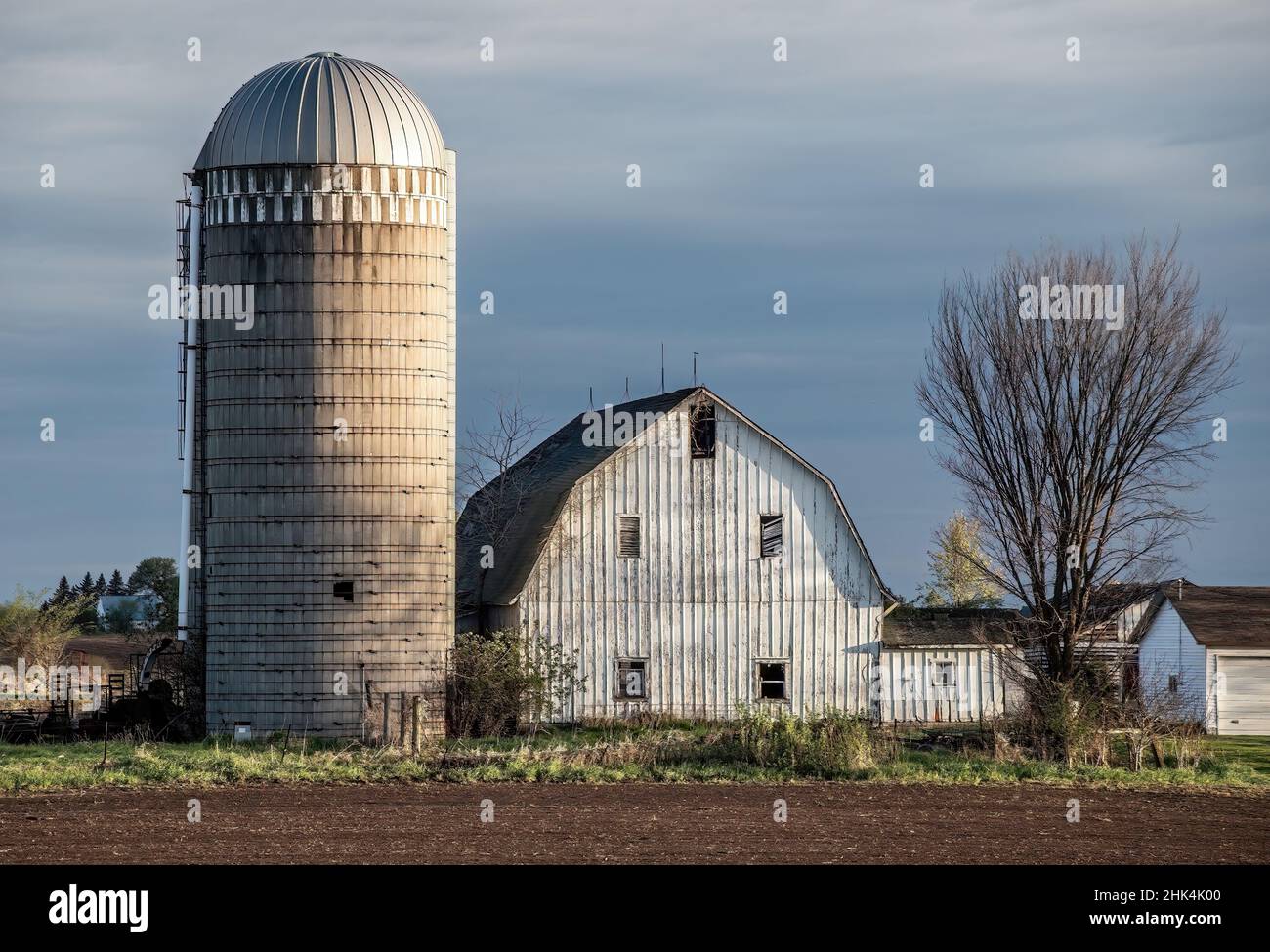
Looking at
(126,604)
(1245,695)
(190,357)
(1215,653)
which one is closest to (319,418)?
(190,357)

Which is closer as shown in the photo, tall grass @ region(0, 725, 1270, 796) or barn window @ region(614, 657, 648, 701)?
tall grass @ region(0, 725, 1270, 796)

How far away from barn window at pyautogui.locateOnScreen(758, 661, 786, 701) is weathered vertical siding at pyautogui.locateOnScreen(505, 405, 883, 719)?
0.19 metres

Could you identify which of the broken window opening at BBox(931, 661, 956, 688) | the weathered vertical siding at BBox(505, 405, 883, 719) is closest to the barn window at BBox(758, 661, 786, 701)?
the weathered vertical siding at BBox(505, 405, 883, 719)

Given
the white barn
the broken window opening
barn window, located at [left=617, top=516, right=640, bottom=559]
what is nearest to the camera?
the white barn

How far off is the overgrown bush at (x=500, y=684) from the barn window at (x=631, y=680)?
153cm

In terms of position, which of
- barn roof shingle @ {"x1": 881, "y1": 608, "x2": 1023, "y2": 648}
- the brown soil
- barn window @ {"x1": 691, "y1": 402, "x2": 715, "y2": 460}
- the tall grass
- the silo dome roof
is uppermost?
the silo dome roof

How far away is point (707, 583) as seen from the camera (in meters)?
37.0

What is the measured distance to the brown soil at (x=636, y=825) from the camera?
62.1 feet

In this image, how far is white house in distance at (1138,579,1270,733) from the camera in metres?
43.8

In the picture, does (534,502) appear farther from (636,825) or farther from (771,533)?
(636,825)

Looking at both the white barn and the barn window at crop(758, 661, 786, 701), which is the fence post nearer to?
the white barn

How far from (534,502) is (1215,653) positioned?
17.8m

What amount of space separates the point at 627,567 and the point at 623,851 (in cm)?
1779
